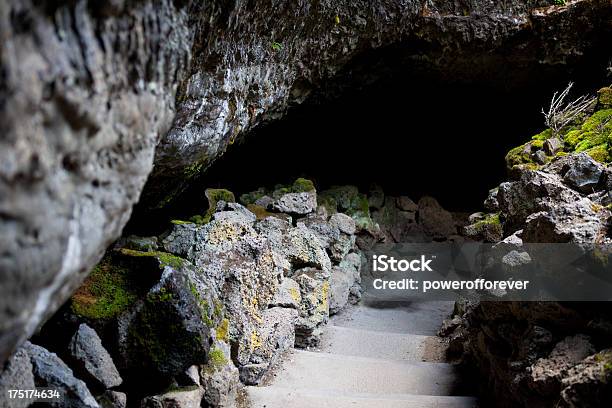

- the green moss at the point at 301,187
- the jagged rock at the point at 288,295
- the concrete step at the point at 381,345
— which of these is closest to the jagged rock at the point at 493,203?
the concrete step at the point at 381,345

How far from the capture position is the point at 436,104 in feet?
36.4

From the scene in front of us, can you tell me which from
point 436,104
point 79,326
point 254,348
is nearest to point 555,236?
point 254,348

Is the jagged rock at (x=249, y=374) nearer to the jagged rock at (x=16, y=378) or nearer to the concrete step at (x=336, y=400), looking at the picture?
the concrete step at (x=336, y=400)

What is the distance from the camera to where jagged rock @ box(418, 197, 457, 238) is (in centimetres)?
1256

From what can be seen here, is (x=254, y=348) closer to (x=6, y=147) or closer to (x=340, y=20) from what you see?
(x=6, y=147)

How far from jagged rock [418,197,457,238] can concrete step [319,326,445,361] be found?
5.34 metres

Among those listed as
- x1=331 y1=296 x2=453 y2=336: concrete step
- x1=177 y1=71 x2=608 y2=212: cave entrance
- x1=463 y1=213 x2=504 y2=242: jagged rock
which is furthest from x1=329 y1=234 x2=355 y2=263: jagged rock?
x1=463 y1=213 x2=504 y2=242: jagged rock

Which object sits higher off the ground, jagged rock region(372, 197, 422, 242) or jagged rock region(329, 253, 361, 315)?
jagged rock region(372, 197, 422, 242)

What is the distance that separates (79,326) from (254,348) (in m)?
2.20

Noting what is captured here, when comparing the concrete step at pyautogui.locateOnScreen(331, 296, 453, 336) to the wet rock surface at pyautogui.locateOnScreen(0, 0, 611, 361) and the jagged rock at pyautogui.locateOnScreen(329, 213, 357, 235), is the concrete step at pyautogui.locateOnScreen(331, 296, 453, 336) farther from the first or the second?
the wet rock surface at pyautogui.locateOnScreen(0, 0, 611, 361)

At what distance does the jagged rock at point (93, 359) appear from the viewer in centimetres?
345

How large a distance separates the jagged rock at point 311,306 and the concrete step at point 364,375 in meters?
0.71

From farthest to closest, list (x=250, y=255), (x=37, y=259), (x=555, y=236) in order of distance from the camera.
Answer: (x=250, y=255), (x=555, y=236), (x=37, y=259)

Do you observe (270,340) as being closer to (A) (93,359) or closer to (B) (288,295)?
(B) (288,295)
